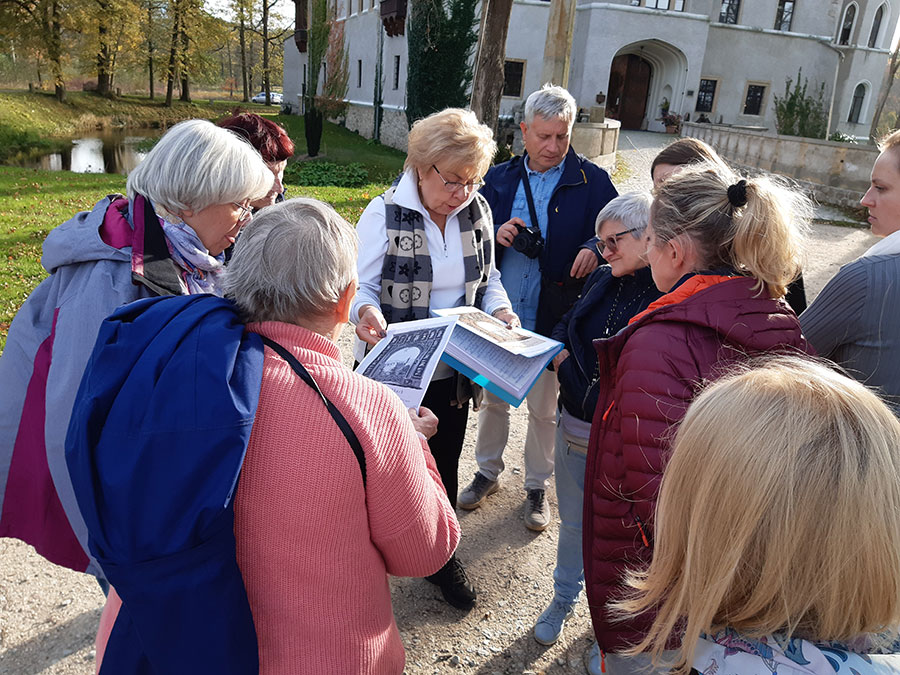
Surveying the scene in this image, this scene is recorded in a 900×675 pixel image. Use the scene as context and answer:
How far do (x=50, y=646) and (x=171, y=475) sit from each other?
206cm

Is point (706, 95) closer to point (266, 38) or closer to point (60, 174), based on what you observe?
point (266, 38)

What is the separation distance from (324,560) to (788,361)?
3.78ft

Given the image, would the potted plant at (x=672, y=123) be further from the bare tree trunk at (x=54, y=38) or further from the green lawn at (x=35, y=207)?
the bare tree trunk at (x=54, y=38)

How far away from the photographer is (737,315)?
171 centimetres

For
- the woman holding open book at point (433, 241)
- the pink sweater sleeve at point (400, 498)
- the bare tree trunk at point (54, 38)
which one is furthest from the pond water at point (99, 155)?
the pink sweater sleeve at point (400, 498)

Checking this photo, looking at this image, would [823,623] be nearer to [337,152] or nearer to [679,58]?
[337,152]

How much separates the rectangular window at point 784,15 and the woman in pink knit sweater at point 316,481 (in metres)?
39.5

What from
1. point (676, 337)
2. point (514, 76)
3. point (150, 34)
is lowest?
point (676, 337)

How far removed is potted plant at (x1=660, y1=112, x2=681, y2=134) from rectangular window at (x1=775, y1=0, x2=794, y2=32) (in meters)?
8.38

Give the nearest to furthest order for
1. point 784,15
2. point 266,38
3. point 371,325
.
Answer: point 371,325 < point 784,15 < point 266,38

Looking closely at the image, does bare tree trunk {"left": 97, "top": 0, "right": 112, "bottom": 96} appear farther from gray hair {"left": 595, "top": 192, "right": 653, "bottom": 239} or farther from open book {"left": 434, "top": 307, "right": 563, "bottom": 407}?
gray hair {"left": 595, "top": 192, "right": 653, "bottom": 239}

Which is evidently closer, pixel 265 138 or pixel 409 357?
pixel 409 357

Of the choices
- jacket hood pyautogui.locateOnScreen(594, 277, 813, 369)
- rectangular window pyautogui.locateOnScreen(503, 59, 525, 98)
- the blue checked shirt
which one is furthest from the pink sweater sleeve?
rectangular window pyautogui.locateOnScreen(503, 59, 525, 98)

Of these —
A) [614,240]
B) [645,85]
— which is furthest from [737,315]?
[645,85]
